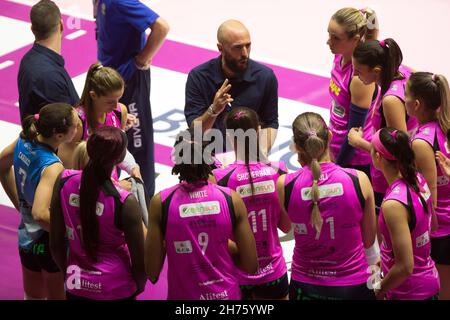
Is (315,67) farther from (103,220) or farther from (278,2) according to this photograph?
(103,220)

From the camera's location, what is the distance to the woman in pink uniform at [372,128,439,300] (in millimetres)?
4586

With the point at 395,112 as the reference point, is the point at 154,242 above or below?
below

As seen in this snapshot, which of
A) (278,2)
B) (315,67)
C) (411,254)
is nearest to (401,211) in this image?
(411,254)

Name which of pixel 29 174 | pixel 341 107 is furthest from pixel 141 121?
pixel 29 174

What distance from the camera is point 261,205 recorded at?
→ 5020mm

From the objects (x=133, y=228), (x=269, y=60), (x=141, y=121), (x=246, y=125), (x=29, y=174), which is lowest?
(x=269, y=60)

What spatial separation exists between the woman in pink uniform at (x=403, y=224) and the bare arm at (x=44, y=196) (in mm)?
1836

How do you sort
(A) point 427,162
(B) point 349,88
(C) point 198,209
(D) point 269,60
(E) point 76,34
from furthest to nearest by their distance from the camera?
(E) point 76,34
(D) point 269,60
(B) point 349,88
(A) point 427,162
(C) point 198,209

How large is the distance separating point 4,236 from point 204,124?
2.15 metres

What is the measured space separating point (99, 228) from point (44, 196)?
21.4 inches

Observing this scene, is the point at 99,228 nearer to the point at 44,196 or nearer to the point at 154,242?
the point at 154,242

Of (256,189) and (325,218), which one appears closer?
(325,218)

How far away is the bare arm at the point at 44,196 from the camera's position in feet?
16.4
